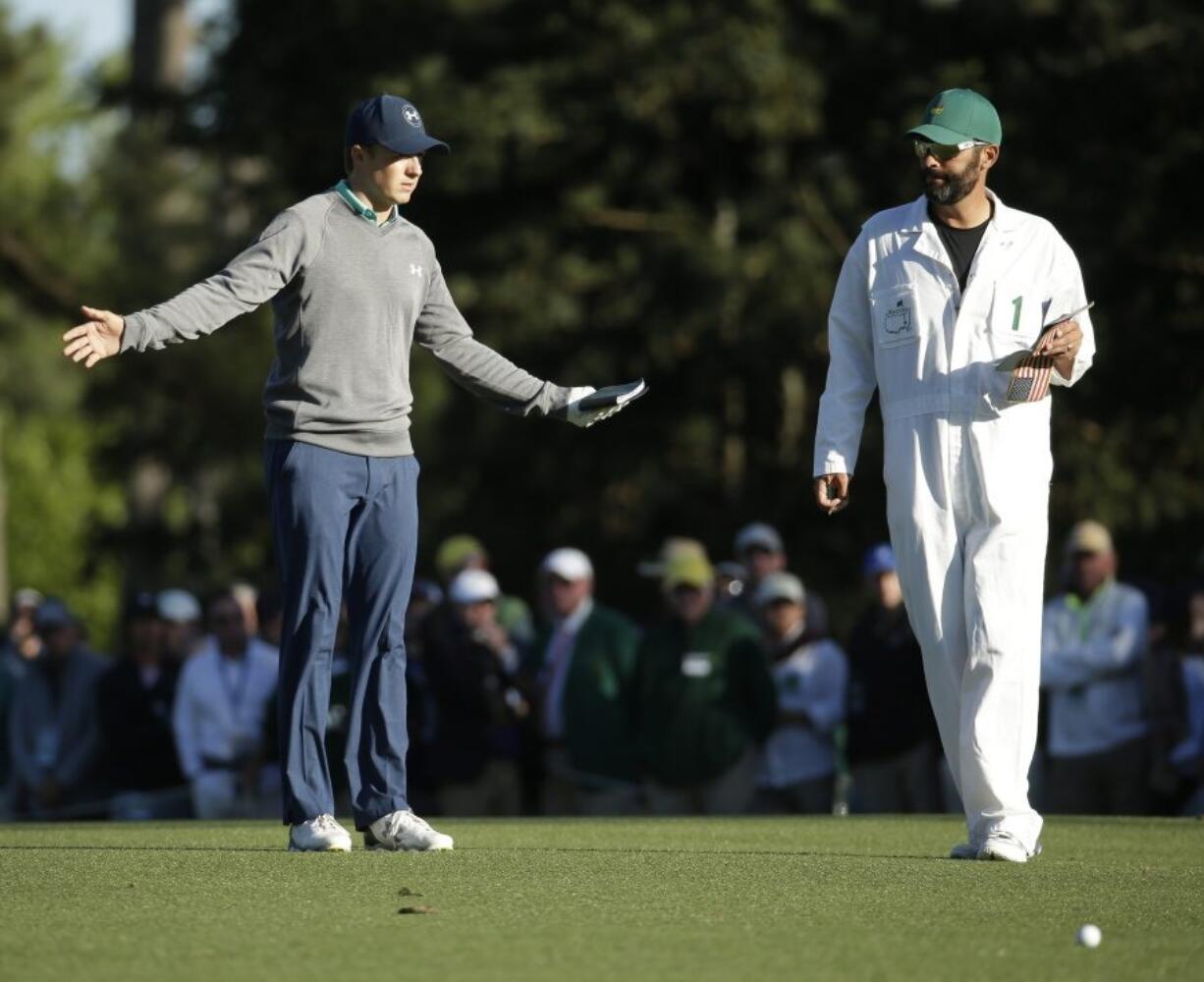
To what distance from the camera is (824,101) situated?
23812 mm

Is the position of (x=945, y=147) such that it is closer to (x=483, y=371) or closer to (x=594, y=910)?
(x=483, y=371)

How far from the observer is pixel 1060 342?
27.0 feet

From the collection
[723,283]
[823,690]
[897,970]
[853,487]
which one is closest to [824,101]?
[723,283]

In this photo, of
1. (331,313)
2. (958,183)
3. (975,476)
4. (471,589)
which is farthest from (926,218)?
(471,589)

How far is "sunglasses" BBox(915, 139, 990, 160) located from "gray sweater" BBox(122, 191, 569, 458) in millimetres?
1811

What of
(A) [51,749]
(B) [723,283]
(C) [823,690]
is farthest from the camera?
(B) [723,283]

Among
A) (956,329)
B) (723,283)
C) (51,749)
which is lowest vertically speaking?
(51,749)

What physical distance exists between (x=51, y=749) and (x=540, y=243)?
8674mm

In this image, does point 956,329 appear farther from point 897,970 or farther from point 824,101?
point 824,101

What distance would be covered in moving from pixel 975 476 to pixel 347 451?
215cm

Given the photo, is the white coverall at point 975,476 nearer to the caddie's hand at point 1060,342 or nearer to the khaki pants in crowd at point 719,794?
the caddie's hand at point 1060,342

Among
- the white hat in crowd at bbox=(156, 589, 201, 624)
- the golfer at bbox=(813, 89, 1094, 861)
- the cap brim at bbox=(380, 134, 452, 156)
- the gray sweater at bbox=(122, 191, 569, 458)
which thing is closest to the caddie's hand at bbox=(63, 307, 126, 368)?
the gray sweater at bbox=(122, 191, 569, 458)

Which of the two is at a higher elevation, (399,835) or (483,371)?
(483,371)

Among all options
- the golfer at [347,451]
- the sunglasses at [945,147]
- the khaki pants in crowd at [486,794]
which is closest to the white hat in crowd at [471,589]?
the khaki pants in crowd at [486,794]
